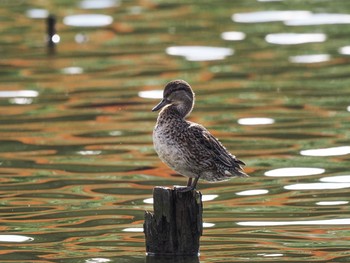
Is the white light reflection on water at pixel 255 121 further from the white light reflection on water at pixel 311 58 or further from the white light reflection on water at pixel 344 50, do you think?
the white light reflection on water at pixel 344 50

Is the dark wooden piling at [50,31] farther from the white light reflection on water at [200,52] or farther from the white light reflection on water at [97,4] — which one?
the white light reflection on water at [97,4]

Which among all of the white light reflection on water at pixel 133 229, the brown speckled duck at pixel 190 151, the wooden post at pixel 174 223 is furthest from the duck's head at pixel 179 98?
the white light reflection on water at pixel 133 229

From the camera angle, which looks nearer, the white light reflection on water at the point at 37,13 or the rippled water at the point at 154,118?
the rippled water at the point at 154,118

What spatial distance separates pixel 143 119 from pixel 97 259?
7.27 m

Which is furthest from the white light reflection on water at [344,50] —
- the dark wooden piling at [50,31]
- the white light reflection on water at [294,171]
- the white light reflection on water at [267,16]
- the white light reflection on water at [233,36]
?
the white light reflection on water at [294,171]

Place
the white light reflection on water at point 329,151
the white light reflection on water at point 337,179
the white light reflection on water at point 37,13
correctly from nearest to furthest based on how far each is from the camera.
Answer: the white light reflection on water at point 337,179, the white light reflection on water at point 329,151, the white light reflection on water at point 37,13

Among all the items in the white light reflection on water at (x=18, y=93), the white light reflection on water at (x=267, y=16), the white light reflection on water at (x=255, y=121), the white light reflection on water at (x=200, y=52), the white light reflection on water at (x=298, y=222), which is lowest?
the white light reflection on water at (x=298, y=222)

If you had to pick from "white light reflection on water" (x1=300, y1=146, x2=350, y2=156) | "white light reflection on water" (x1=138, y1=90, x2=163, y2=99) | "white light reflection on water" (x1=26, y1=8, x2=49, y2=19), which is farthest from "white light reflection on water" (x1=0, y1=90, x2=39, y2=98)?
"white light reflection on water" (x1=26, y1=8, x2=49, y2=19)

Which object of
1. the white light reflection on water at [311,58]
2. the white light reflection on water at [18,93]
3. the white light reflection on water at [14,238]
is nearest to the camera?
the white light reflection on water at [14,238]

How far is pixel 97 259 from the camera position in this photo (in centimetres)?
1340

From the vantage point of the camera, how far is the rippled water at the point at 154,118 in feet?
47.1

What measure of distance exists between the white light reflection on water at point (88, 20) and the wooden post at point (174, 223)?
16316mm

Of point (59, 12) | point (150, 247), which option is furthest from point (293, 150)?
point (59, 12)

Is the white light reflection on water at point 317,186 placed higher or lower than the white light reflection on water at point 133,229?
lower
